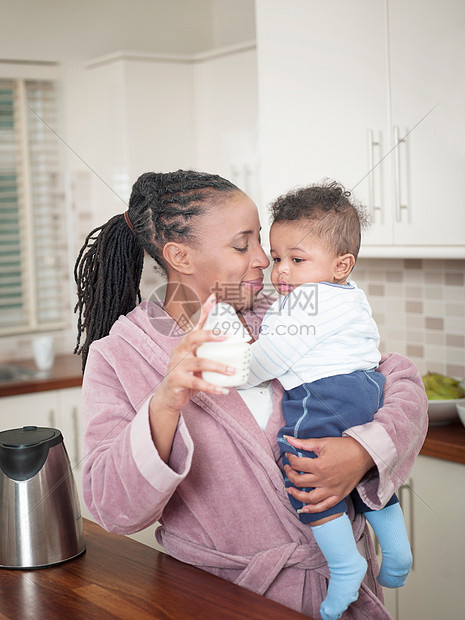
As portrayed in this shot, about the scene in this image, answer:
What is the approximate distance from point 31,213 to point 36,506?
221 cm

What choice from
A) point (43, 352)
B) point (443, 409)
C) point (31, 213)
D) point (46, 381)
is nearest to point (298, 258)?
point (443, 409)

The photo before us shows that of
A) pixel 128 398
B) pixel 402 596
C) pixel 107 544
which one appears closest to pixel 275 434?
pixel 128 398

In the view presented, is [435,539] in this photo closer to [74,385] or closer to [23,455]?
[23,455]

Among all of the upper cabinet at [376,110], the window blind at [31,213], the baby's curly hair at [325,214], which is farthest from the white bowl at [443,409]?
the window blind at [31,213]

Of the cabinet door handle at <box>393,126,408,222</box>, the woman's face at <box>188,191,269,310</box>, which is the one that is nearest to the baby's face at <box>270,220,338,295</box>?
the woman's face at <box>188,191,269,310</box>

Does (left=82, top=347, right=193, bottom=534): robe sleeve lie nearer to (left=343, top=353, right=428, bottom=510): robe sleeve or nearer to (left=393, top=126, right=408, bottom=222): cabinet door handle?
(left=343, top=353, right=428, bottom=510): robe sleeve

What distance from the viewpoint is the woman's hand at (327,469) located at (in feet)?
3.57

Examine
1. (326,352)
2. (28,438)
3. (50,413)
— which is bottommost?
(50,413)

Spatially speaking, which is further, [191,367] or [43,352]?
[43,352]

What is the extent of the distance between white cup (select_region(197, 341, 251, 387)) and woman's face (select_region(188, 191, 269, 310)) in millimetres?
203

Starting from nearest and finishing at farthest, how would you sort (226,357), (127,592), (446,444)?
(226,357) < (127,592) < (446,444)

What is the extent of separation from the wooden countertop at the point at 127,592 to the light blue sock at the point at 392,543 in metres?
0.31

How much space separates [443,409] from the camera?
6.75 feet

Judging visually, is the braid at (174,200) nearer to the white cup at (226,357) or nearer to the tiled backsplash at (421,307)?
the white cup at (226,357)
